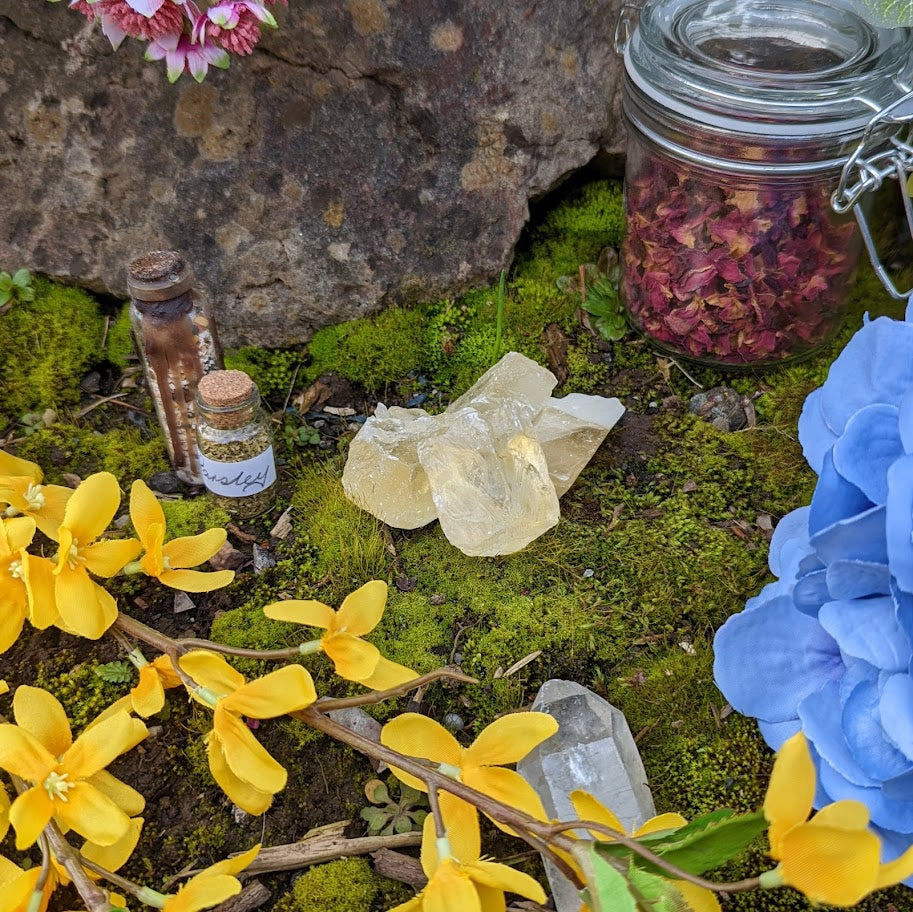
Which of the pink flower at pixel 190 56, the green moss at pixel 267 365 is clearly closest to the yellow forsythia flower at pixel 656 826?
the green moss at pixel 267 365

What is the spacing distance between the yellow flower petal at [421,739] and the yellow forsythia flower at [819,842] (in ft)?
1.12

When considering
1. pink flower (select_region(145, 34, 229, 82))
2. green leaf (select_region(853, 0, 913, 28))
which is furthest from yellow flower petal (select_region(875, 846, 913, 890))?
pink flower (select_region(145, 34, 229, 82))

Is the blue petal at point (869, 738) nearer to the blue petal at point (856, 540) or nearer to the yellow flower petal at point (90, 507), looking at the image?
the blue petal at point (856, 540)

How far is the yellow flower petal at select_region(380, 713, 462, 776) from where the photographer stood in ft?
3.01

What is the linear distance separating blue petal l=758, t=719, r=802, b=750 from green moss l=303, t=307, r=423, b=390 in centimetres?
87

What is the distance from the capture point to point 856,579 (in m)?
0.80

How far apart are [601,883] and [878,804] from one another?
1.04 ft

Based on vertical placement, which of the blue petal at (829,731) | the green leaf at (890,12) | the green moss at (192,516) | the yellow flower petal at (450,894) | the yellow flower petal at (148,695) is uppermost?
the green leaf at (890,12)

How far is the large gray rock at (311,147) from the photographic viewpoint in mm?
1472

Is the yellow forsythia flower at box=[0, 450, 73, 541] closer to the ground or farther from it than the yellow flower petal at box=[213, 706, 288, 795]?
farther from it

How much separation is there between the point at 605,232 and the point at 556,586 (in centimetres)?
77

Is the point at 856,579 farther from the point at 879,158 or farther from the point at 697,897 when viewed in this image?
the point at 879,158

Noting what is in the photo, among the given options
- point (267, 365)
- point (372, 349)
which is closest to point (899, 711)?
point (372, 349)

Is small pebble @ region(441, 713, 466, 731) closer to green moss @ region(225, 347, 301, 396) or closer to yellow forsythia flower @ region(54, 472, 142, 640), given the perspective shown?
yellow forsythia flower @ region(54, 472, 142, 640)
